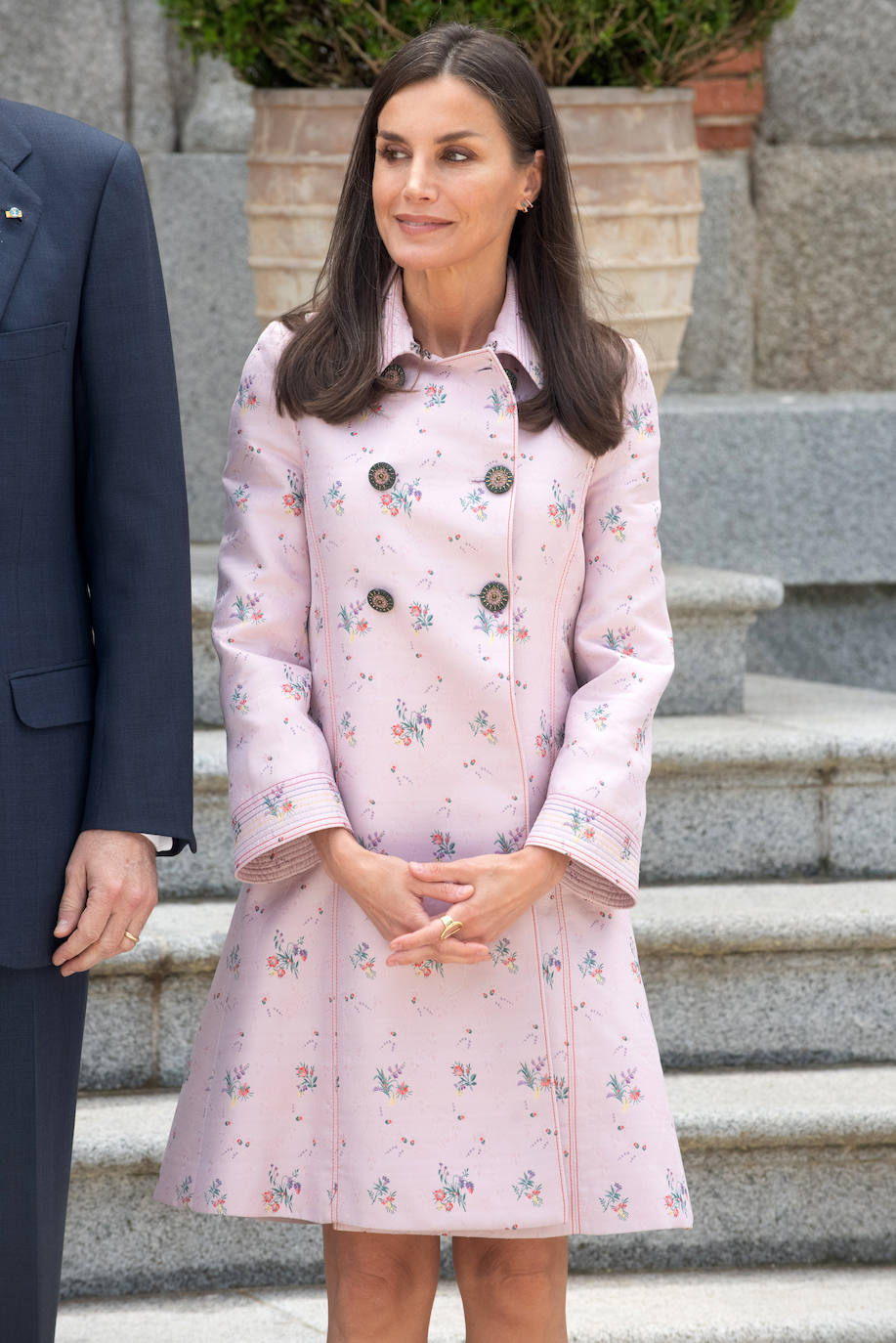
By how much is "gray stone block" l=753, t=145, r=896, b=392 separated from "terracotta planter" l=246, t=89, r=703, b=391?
119 centimetres

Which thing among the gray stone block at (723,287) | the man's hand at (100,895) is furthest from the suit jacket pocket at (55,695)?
the gray stone block at (723,287)

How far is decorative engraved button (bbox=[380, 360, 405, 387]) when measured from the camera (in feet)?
6.70

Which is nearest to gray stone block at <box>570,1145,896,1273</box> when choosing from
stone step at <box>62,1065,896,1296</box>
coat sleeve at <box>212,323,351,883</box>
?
stone step at <box>62,1065,896,1296</box>

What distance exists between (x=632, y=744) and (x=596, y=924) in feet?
0.71

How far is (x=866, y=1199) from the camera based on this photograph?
291cm

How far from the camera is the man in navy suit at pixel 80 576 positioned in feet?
6.00

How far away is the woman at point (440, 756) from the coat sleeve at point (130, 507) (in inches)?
5.5

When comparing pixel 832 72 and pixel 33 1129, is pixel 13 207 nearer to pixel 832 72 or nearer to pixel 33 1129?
pixel 33 1129

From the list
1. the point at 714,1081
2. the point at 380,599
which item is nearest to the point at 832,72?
the point at 714,1081

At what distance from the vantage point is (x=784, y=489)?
4516 mm

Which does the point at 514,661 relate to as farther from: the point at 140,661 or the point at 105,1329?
the point at 105,1329

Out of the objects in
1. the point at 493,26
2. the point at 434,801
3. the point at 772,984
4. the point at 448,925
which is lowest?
the point at 772,984

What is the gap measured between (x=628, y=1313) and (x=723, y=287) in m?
3.08

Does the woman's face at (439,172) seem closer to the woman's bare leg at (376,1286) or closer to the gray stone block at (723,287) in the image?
the woman's bare leg at (376,1286)
